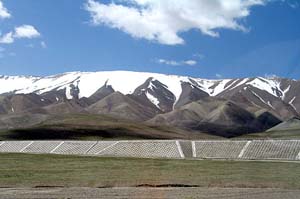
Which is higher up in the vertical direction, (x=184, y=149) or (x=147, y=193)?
(x=184, y=149)

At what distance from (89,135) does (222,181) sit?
14729 cm

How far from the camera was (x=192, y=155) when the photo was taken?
105750 millimetres

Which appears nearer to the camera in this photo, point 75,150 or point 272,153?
point 272,153

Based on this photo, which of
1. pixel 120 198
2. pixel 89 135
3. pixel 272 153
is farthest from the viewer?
pixel 89 135

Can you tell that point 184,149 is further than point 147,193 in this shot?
Yes

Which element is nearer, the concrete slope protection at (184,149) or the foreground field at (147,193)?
→ the foreground field at (147,193)

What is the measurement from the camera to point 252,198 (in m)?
36.6

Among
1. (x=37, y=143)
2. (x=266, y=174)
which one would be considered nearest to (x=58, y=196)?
(x=266, y=174)

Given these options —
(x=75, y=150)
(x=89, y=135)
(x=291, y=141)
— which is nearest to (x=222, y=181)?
(x=291, y=141)

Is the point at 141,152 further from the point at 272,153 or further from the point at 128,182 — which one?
the point at 128,182

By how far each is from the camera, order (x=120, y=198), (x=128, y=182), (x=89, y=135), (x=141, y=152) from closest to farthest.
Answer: (x=120, y=198) < (x=128, y=182) < (x=141, y=152) < (x=89, y=135)

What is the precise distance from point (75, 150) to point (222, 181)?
3111 inches

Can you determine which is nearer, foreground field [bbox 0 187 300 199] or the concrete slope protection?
foreground field [bbox 0 187 300 199]

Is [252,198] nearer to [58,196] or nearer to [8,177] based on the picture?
[58,196]
